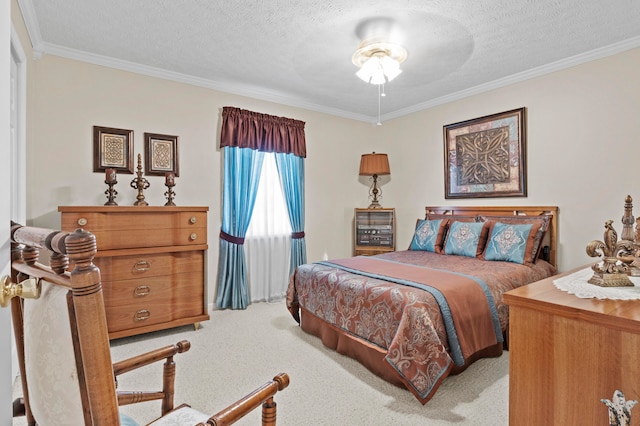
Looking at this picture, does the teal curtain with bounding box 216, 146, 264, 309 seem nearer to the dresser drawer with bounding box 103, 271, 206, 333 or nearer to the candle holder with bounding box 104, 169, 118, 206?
the dresser drawer with bounding box 103, 271, 206, 333

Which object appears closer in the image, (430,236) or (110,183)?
(110,183)

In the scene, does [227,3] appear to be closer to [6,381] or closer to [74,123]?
[74,123]

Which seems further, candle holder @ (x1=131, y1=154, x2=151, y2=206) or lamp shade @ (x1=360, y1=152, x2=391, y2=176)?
lamp shade @ (x1=360, y1=152, x2=391, y2=176)

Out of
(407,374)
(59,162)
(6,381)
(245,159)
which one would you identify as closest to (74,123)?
(59,162)

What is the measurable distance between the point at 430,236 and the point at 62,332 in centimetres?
358

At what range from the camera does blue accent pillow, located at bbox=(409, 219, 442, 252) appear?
3.73 m

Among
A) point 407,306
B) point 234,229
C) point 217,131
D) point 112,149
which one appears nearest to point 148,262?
point 234,229

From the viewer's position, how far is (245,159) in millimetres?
3857

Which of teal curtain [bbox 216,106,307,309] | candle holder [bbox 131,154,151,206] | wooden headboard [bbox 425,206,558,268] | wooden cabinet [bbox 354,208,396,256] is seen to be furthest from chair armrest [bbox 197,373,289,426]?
wooden cabinet [bbox 354,208,396,256]

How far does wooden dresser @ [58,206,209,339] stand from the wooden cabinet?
7.67 feet

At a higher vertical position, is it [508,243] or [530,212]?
[530,212]

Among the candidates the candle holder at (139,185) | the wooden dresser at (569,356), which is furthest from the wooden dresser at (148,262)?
the wooden dresser at (569,356)

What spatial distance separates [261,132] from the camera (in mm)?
3951

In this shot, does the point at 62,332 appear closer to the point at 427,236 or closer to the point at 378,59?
the point at 378,59
